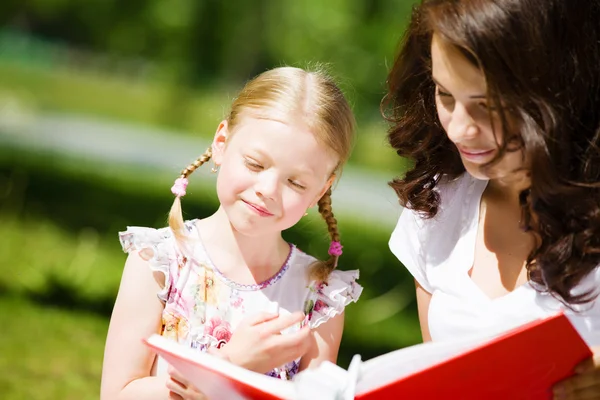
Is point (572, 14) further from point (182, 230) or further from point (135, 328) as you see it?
point (135, 328)

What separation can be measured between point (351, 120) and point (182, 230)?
0.53m

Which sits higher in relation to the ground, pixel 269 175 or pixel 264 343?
pixel 269 175

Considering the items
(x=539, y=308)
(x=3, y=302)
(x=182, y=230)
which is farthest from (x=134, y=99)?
(x=539, y=308)

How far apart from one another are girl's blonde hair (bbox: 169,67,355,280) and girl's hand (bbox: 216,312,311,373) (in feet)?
1.21

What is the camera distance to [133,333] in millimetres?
2180

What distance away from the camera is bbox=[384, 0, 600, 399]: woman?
1.89 metres

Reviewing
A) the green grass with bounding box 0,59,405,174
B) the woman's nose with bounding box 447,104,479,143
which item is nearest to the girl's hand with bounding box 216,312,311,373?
the woman's nose with bounding box 447,104,479,143

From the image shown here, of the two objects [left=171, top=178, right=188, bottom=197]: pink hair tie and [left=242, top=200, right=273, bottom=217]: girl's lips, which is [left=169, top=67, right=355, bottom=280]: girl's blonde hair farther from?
[left=242, top=200, right=273, bottom=217]: girl's lips

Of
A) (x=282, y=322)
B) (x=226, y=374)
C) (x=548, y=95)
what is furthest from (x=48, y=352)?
(x=548, y=95)

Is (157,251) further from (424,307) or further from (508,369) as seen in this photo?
(508,369)

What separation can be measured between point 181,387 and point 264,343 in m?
0.21

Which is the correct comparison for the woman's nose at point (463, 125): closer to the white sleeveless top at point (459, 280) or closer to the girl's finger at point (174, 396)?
the white sleeveless top at point (459, 280)

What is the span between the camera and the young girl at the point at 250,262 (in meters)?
2.14

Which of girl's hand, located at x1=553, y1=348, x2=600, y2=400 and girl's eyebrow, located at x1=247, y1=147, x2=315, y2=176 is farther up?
girl's eyebrow, located at x1=247, y1=147, x2=315, y2=176
